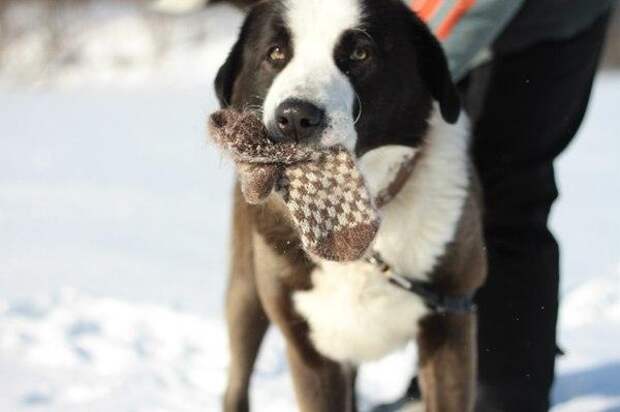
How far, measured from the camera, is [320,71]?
1.90 metres

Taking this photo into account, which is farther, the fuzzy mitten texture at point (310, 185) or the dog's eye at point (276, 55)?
the dog's eye at point (276, 55)

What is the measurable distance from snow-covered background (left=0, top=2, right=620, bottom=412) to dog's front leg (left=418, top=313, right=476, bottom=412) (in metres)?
0.66

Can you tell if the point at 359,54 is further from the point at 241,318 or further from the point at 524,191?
the point at 241,318

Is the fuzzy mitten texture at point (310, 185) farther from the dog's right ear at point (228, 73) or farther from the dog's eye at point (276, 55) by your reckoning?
the dog's right ear at point (228, 73)

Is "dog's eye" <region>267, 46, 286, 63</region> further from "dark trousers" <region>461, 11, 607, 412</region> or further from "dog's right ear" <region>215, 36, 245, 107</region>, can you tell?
"dark trousers" <region>461, 11, 607, 412</region>

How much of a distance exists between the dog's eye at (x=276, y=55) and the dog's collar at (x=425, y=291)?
0.48 meters

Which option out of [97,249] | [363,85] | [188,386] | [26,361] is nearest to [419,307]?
[363,85]

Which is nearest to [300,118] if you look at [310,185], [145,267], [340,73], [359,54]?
[310,185]

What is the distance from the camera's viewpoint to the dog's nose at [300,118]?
1.73m

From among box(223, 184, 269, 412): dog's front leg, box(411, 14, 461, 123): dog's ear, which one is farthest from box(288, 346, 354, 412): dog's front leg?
box(411, 14, 461, 123): dog's ear

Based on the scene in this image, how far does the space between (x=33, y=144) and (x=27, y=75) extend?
4992 millimetres

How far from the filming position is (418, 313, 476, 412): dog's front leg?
2244 millimetres

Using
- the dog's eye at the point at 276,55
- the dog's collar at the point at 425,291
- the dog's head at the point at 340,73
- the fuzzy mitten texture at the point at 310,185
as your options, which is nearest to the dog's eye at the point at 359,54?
the dog's head at the point at 340,73

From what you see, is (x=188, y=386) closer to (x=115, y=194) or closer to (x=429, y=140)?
(x=429, y=140)
